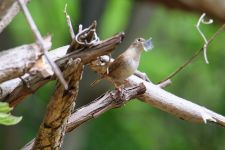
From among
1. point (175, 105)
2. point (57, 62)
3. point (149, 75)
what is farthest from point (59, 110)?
point (149, 75)

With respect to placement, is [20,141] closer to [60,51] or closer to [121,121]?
[121,121]

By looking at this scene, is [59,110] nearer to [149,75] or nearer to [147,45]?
[147,45]

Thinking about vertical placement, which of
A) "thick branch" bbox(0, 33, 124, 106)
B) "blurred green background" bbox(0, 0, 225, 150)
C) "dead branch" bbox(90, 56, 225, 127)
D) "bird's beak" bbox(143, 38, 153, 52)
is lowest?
"dead branch" bbox(90, 56, 225, 127)

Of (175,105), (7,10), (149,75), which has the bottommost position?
(175,105)


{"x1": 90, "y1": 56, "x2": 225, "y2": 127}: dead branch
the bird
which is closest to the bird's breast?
the bird

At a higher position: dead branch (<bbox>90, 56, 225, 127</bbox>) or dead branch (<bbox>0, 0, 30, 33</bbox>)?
dead branch (<bbox>0, 0, 30, 33</bbox>)

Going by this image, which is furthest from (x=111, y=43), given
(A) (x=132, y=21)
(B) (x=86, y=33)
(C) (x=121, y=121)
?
(C) (x=121, y=121)

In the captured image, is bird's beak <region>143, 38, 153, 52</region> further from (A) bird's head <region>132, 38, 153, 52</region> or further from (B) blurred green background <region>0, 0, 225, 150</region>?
(B) blurred green background <region>0, 0, 225, 150</region>
